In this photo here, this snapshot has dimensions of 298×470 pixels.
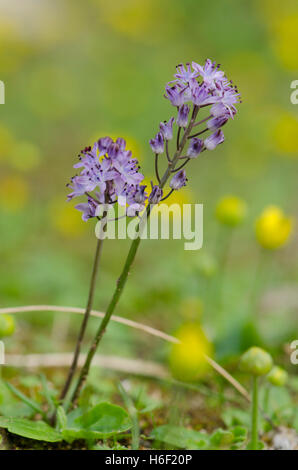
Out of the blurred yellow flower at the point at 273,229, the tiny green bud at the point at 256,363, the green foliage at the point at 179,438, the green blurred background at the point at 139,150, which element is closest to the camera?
the tiny green bud at the point at 256,363

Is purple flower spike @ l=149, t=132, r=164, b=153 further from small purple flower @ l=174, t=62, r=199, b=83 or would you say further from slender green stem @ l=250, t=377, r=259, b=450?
slender green stem @ l=250, t=377, r=259, b=450

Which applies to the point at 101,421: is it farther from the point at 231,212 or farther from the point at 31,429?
the point at 231,212

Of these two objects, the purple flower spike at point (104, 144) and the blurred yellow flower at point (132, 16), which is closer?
the purple flower spike at point (104, 144)

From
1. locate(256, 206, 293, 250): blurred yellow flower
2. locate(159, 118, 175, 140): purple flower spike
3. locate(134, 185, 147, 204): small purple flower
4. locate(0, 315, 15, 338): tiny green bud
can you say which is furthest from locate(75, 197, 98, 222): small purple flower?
locate(256, 206, 293, 250): blurred yellow flower

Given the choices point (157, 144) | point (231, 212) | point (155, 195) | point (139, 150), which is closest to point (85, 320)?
point (155, 195)

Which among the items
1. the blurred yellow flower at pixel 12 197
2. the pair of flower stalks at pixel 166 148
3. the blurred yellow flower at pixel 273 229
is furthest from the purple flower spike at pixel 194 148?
the blurred yellow flower at pixel 12 197

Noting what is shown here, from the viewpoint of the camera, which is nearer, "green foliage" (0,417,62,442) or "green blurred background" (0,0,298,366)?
"green foliage" (0,417,62,442)

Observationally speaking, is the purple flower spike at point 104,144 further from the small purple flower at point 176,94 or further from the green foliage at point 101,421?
the green foliage at point 101,421
